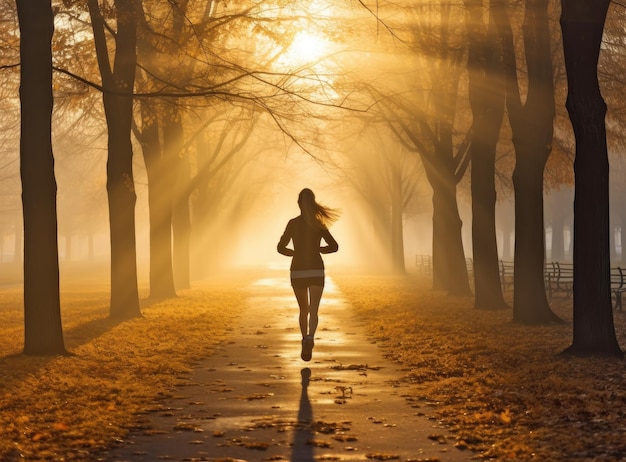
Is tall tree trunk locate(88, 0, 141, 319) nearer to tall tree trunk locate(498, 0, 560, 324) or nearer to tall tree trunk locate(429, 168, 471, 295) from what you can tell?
tall tree trunk locate(498, 0, 560, 324)

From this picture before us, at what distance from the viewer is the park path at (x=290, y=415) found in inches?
294

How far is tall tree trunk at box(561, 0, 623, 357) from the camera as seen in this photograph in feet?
43.6

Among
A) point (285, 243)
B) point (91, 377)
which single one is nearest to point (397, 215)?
point (285, 243)

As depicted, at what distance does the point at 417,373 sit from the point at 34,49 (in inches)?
266

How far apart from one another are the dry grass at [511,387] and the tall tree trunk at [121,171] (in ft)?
17.9

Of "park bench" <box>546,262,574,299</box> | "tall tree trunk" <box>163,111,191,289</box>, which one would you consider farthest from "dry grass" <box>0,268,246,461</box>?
"tall tree trunk" <box>163,111,191,289</box>

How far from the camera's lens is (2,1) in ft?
69.9

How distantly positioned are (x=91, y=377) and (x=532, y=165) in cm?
1018

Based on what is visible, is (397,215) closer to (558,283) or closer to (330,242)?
(558,283)

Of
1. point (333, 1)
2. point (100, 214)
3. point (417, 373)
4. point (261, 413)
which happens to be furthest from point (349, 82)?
point (100, 214)

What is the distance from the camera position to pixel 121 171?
21031 millimetres

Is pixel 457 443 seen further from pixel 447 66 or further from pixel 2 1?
pixel 447 66

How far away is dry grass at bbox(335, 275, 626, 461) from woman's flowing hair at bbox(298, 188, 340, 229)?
211 centimetres

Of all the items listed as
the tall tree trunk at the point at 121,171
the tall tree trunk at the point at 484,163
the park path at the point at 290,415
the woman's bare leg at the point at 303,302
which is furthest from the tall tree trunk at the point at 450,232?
the woman's bare leg at the point at 303,302
